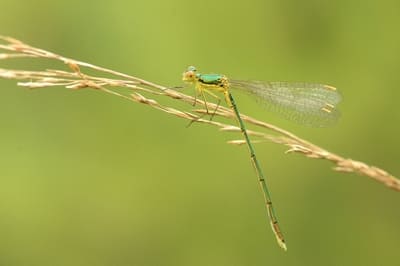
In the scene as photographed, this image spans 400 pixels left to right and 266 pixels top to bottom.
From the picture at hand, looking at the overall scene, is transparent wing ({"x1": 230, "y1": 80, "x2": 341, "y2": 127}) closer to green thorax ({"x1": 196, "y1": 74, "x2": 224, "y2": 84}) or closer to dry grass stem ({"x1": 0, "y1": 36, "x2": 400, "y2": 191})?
green thorax ({"x1": 196, "y1": 74, "x2": 224, "y2": 84})

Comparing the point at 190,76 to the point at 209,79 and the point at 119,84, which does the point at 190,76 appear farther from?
the point at 119,84

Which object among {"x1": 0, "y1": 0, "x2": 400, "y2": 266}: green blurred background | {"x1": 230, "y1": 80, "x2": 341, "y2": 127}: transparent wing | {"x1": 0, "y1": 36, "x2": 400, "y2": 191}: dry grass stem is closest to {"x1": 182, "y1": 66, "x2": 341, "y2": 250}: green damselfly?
{"x1": 230, "y1": 80, "x2": 341, "y2": 127}: transparent wing

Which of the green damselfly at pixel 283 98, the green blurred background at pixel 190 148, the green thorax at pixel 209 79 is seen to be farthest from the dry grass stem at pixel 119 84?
the green blurred background at pixel 190 148

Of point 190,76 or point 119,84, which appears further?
point 190,76

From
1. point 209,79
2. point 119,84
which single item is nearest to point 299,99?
point 209,79

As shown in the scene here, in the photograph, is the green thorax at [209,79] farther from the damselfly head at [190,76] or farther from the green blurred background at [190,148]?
the green blurred background at [190,148]

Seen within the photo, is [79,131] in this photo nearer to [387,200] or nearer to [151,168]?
[151,168]
